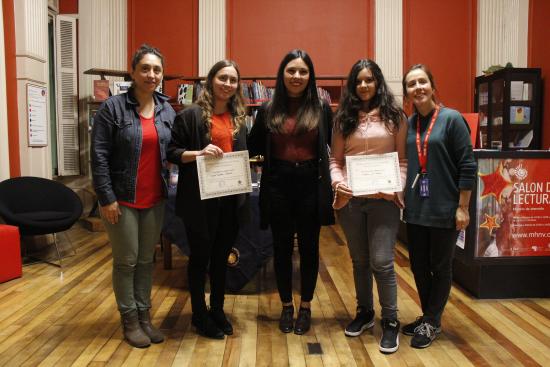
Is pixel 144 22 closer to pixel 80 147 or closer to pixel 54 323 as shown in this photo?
pixel 80 147

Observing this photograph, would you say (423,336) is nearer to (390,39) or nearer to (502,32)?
(390,39)

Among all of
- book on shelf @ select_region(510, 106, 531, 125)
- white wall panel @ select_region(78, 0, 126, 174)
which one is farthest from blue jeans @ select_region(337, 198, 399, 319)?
white wall panel @ select_region(78, 0, 126, 174)

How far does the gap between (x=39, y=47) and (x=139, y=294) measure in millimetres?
3465

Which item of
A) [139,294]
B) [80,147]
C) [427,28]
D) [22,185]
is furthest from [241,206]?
[427,28]

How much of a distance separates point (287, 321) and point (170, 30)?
16.6 ft

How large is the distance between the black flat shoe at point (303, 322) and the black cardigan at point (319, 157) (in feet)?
1.74

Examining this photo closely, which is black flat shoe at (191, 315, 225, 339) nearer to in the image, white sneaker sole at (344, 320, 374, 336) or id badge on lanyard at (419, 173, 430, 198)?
white sneaker sole at (344, 320, 374, 336)

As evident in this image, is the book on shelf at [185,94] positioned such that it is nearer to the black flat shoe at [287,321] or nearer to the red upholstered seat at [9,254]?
the red upholstered seat at [9,254]

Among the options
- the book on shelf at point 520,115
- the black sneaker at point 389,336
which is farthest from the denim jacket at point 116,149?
the book on shelf at point 520,115

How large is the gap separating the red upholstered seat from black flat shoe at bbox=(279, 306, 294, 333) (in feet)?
7.41

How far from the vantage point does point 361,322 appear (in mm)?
2791

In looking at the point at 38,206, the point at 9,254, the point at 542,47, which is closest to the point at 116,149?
the point at 9,254

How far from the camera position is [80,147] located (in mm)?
6633

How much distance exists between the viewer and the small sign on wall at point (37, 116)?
495cm
